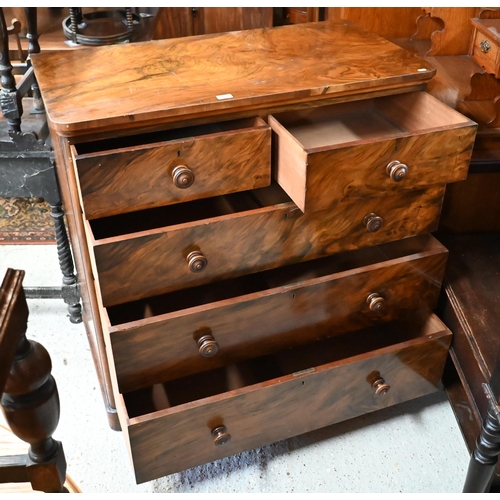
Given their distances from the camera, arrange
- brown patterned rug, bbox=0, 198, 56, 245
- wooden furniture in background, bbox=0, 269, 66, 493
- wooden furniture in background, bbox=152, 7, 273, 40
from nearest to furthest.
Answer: wooden furniture in background, bbox=0, 269, 66, 493 < brown patterned rug, bbox=0, 198, 56, 245 < wooden furniture in background, bbox=152, 7, 273, 40

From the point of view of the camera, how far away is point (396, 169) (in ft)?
3.66

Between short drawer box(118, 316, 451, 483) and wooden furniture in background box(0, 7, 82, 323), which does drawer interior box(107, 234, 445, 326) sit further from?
wooden furniture in background box(0, 7, 82, 323)

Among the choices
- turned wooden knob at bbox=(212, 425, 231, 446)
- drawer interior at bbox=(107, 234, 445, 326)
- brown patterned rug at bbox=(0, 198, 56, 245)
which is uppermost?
drawer interior at bbox=(107, 234, 445, 326)

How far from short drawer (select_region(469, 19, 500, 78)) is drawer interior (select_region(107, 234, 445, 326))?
0.47m

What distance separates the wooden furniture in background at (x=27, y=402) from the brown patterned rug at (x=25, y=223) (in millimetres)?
1492

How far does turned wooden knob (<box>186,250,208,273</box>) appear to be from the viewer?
1136mm

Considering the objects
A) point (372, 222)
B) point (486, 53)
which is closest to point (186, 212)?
point (372, 222)

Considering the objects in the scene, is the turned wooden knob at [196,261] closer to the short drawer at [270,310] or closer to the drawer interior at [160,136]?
the short drawer at [270,310]

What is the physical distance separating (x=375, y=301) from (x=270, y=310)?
24 cm

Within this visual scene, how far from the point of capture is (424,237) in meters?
1.41

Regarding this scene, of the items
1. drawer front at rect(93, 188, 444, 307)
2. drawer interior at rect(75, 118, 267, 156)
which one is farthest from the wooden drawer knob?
drawer interior at rect(75, 118, 267, 156)

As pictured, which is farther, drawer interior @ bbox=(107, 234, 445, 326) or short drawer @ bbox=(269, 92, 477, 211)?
drawer interior @ bbox=(107, 234, 445, 326)

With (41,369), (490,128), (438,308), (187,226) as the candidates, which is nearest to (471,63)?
(490,128)

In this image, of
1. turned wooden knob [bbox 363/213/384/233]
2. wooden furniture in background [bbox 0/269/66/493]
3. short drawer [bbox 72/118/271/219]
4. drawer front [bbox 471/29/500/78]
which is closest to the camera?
wooden furniture in background [bbox 0/269/66/493]
